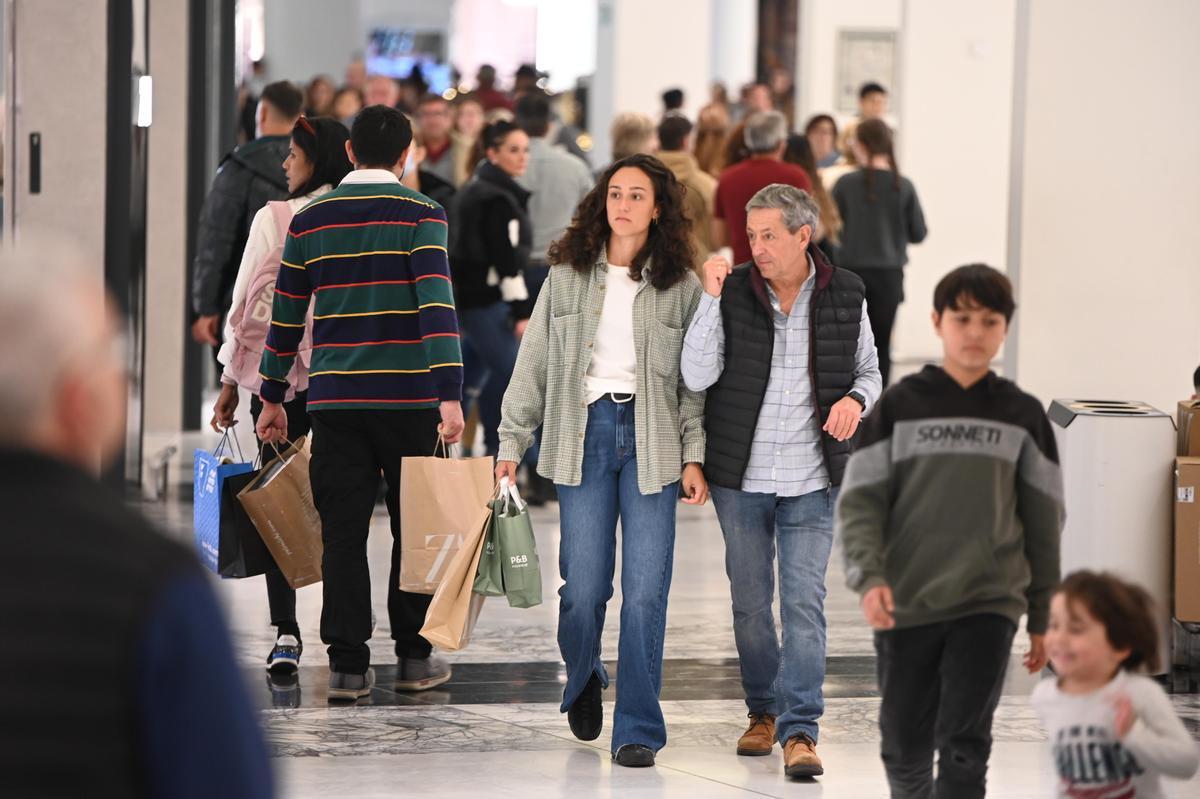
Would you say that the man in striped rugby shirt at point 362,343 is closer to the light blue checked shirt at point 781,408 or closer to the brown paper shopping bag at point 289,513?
the brown paper shopping bag at point 289,513

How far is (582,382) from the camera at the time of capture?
5266 mm

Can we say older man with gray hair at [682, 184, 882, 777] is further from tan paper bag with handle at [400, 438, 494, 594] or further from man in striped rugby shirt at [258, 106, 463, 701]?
man in striped rugby shirt at [258, 106, 463, 701]

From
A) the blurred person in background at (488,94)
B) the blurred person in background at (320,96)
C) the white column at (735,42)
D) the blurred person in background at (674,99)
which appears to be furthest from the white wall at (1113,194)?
the white column at (735,42)

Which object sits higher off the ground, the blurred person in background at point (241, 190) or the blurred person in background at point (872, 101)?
the blurred person in background at point (872, 101)

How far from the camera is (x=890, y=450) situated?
3.92 metres

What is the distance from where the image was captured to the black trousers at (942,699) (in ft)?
12.7

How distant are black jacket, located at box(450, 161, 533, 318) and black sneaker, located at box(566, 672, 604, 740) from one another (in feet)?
13.8

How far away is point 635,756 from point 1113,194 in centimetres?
420

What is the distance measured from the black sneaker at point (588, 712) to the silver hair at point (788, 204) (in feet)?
4.65

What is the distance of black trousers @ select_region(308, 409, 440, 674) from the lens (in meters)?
5.88

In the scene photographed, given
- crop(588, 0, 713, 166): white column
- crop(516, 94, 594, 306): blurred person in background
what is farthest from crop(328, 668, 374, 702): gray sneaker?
crop(588, 0, 713, 166): white column

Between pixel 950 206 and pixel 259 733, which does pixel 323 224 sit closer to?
pixel 259 733

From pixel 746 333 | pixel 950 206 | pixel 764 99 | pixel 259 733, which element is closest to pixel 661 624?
pixel 746 333

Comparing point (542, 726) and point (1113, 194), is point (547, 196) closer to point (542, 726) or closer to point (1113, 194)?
point (1113, 194)
